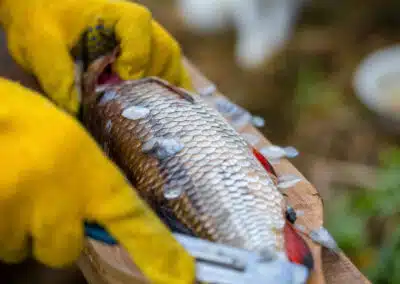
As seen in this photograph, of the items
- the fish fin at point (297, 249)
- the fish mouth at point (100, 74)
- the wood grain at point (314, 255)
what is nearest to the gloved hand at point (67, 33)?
the fish mouth at point (100, 74)

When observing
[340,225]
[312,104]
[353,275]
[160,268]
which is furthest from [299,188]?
[312,104]

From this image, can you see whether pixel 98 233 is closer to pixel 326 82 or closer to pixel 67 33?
pixel 67 33

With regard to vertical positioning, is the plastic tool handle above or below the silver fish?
below

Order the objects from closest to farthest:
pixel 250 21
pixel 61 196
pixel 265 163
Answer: pixel 61 196 < pixel 265 163 < pixel 250 21

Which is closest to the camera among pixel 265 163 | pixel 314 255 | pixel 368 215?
pixel 314 255

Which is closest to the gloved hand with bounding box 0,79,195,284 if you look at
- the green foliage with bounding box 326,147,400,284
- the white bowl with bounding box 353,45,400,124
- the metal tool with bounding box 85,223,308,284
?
the metal tool with bounding box 85,223,308,284

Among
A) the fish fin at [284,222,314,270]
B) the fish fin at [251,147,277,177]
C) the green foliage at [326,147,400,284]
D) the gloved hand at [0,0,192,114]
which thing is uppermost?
the gloved hand at [0,0,192,114]

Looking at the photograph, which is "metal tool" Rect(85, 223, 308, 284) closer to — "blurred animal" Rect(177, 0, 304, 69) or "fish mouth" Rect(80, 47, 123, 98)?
"fish mouth" Rect(80, 47, 123, 98)

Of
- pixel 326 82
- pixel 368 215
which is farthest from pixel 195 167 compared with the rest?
pixel 326 82
